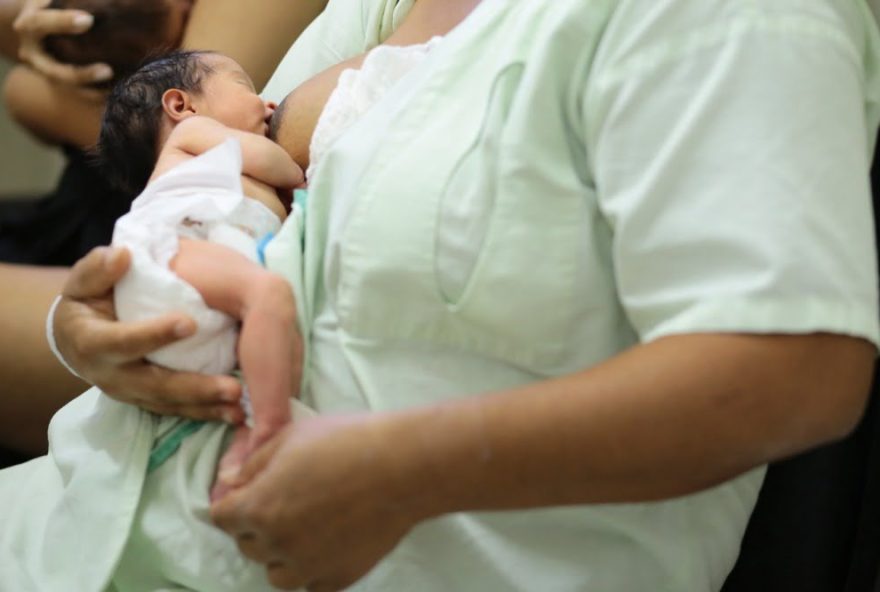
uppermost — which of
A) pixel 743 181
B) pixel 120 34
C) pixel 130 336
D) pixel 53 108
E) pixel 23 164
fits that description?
pixel 743 181

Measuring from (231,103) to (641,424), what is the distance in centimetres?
58

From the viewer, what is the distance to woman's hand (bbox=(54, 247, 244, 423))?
76 centimetres

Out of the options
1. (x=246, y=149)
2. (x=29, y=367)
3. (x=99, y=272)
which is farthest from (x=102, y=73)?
(x=99, y=272)

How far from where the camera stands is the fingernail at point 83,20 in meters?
1.54

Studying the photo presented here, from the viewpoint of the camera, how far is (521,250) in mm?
669

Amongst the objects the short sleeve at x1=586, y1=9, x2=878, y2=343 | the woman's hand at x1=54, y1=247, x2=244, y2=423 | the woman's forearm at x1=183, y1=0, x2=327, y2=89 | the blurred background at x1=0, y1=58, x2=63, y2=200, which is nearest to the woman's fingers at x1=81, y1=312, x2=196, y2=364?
the woman's hand at x1=54, y1=247, x2=244, y2=423

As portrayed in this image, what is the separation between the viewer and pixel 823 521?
93cm

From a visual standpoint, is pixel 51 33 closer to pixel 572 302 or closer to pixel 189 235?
pixel 189 235

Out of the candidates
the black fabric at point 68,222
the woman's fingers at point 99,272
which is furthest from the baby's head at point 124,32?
the woman's fingers at point 99,272

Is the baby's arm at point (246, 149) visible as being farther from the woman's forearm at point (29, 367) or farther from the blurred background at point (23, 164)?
the blurred background at point (23, 164)

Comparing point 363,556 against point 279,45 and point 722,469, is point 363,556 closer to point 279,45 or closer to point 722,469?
point 722,469

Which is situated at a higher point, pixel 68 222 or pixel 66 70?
pixel 66 70

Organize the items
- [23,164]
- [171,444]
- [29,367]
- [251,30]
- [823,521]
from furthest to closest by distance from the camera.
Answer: [23,164]
[251,30]
[29,367]
[823,521]
[171,444]

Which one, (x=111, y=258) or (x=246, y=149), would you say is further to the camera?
(x=246, y=149)
